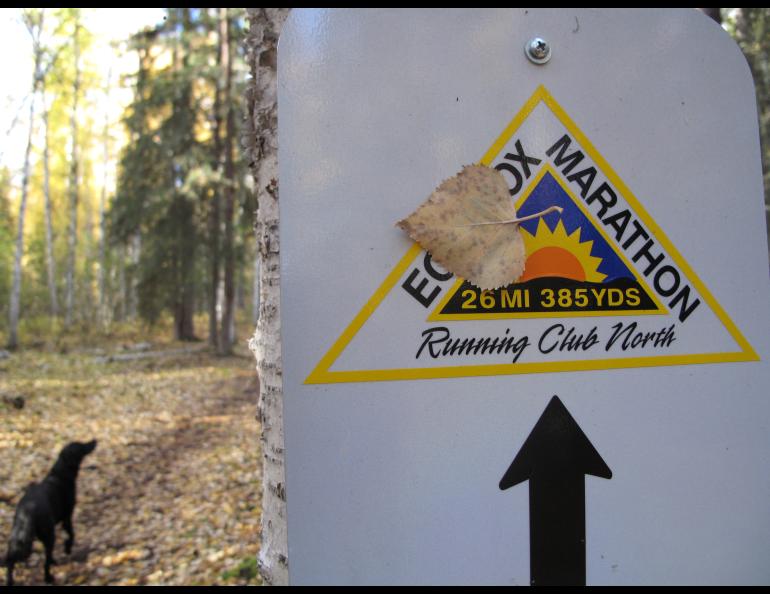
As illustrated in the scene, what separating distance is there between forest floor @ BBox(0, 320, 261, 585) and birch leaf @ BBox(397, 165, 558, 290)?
3.59 m

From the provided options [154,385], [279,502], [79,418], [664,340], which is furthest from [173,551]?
[154,385]

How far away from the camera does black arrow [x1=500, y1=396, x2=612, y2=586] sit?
1.05 metres

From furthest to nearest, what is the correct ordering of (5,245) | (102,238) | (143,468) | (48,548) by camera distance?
(102,238) < (5,245) < (143,468) < (48,548)

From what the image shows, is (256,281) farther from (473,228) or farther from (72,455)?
(473,228)

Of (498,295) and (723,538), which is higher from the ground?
(498,295)

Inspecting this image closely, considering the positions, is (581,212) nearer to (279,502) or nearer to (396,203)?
(396,203)

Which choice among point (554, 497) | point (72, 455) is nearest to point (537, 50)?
point (554, 497)

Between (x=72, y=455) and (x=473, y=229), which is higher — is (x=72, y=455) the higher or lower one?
the lower one

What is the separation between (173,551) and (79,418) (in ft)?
16.7

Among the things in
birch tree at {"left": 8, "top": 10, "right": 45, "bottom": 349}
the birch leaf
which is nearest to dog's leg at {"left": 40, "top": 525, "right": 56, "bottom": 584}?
the birch leaf

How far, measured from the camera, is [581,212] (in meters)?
1.09

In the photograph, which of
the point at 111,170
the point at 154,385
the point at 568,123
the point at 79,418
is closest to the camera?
the point at 568,123

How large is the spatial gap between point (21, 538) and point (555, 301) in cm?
456

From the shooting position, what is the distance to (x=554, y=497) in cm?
106
